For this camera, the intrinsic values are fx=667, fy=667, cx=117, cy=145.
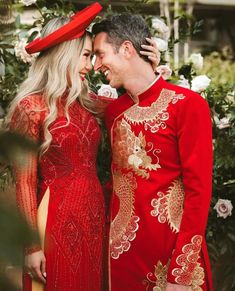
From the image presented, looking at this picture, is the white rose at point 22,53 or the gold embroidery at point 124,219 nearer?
the gold embroidery at point 124,219

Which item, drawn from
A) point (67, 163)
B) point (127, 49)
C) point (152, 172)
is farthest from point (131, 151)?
point (127, 49)

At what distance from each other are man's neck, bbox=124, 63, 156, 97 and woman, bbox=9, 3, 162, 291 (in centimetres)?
7

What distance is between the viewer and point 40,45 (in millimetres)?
2139

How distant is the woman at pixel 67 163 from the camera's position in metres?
2.07

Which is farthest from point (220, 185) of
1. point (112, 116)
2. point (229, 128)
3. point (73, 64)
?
point (73, 64)

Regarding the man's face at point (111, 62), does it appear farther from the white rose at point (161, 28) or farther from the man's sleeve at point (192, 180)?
the white rose at point (161, 28)

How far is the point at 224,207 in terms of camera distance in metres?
3.03

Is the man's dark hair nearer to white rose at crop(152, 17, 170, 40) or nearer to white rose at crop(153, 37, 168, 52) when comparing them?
white rose at crop(153, 37, 168, 52)

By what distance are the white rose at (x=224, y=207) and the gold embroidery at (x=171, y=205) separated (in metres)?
0.98

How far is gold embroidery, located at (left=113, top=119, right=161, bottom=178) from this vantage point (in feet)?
6.84

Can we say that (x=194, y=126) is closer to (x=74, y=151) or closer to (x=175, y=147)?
(x=175, y=147)

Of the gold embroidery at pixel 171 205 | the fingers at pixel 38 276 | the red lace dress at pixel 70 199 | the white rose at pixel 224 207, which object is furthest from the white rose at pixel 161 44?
the fingers at pixel 38 276

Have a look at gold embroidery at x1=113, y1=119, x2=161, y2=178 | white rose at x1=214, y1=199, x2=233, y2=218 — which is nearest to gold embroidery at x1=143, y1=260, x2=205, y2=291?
gold embroidery at x1=113, y1=119, x2=161, y2=178

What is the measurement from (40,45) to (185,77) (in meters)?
1.17
